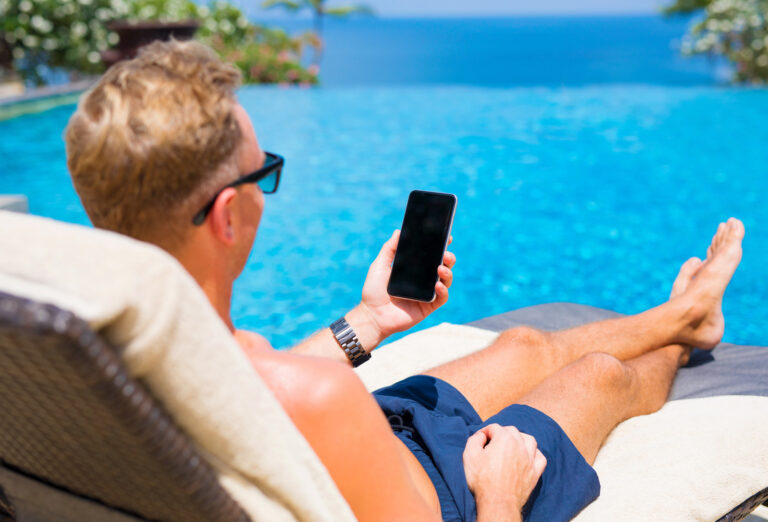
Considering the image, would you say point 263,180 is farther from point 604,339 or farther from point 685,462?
point 604,339

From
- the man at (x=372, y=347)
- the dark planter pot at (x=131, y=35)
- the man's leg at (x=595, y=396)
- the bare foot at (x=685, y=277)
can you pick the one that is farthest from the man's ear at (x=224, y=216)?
the dark planter pot at (x=131, y=35)

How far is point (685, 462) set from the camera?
212cm

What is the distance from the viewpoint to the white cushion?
0.97 m

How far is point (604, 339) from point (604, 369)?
1.44ft

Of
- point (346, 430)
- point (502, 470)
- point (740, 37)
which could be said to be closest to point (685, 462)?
point (502, 470)

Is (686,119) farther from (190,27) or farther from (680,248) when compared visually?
(190,27)

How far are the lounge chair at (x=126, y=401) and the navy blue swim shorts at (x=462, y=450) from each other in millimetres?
557

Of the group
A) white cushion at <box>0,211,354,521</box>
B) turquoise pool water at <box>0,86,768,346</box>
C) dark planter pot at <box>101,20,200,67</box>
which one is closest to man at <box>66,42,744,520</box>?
white cushion at <box>0,211,354,521</box>

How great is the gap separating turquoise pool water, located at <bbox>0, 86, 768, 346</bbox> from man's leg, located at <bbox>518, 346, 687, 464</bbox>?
2.65 m

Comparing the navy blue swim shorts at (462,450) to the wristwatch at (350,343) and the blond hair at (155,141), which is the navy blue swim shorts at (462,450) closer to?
the wristwatch at (350,343)

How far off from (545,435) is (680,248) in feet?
15.7

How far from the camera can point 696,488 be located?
1999 mm

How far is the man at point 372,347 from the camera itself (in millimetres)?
1144

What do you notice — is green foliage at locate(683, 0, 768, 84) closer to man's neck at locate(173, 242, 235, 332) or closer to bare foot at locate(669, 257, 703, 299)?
bare foot at locate(669, 257, 703, 299)
